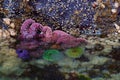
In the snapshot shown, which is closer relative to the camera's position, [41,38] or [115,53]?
[115,53]

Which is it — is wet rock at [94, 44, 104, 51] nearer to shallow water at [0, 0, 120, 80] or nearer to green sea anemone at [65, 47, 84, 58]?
→ shallow water at [0, 0, 120, 80]

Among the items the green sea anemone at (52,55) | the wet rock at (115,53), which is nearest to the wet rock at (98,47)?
the wet rock at (115,53)

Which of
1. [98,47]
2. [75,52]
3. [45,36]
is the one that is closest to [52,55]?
[75,52]

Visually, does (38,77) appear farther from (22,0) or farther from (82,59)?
(22,0)

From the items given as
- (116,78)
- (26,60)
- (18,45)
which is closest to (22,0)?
(18,45)

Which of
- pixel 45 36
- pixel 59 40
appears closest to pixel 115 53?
pixel 59 40

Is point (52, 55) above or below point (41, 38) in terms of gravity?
below

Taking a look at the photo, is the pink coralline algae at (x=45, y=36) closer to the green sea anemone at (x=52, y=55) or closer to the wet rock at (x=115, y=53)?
the green sea anemone at (x=52, y=55)

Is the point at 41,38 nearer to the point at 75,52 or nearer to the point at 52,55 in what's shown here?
the point at 52,55
